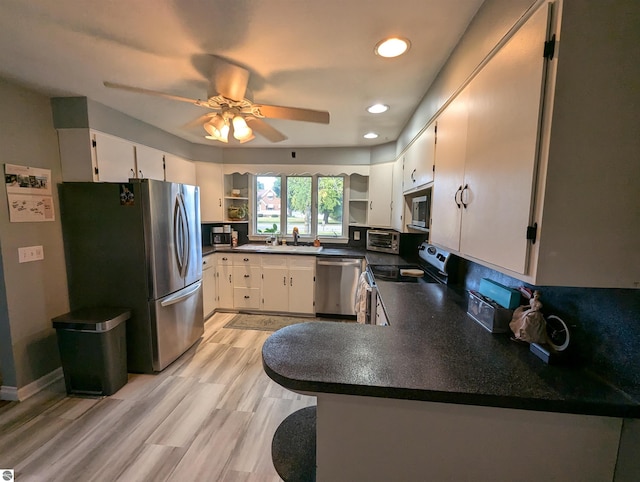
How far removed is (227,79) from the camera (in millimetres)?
1705

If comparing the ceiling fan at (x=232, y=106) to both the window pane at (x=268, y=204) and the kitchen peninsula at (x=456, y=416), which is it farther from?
the window pane at (x=268, y=204)

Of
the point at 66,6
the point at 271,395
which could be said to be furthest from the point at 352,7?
the point at 271,395

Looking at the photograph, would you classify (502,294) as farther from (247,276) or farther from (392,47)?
(247,276)

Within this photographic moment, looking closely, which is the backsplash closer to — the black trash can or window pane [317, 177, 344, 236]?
the black trash can

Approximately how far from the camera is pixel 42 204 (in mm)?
2248

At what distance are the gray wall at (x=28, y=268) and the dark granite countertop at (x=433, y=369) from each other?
2405 mm

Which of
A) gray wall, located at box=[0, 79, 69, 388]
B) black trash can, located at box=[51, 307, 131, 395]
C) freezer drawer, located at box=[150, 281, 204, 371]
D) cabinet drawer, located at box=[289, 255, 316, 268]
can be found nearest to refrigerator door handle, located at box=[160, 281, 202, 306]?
freezer drawer, located at box=[150, 281, 204, 371]

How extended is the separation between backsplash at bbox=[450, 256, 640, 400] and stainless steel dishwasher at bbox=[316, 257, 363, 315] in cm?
255

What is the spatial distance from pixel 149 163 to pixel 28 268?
1466 millimetres

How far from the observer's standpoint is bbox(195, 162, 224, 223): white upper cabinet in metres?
3.94

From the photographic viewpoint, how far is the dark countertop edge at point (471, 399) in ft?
2.63

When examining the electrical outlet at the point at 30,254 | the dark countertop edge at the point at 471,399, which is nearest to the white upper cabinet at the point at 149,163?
the electrical outlet at the point at 30,254

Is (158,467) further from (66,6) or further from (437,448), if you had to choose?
(66,6)

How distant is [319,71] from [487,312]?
1.81 m
